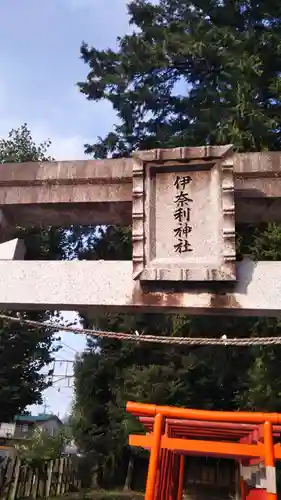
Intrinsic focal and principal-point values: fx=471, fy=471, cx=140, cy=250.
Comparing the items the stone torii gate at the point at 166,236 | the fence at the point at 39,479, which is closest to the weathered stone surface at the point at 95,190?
the stone torii gate at the point at 166,236

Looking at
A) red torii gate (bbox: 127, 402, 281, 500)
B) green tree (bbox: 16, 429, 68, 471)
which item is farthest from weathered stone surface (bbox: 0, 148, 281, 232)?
green tree (bbox: 16, 429, 68, 471)

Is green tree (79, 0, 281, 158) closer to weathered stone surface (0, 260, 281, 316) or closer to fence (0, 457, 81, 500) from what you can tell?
weathered stone surface (0, 260, 281, 316)

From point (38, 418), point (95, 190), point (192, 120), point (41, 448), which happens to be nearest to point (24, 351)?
point (41, 448)

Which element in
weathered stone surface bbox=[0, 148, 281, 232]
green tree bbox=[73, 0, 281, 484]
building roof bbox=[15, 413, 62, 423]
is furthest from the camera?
building roof bbox=[15, 413, 62, 423]

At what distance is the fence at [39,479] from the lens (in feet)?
38.3

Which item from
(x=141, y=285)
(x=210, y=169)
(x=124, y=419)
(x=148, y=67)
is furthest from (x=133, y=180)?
(x=124, y=419)

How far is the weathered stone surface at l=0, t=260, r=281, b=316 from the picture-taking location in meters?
4.10

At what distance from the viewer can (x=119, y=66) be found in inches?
564

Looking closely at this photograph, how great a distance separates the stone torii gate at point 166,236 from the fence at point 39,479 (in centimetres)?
909

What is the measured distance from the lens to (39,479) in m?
13.3

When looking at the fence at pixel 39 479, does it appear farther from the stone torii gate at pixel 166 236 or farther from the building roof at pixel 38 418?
the building roof at pixel 38 418

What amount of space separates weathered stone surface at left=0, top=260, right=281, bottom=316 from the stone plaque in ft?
0.54

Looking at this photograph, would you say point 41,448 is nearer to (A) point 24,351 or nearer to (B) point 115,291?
(A) point 24,351

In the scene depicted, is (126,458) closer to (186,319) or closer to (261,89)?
(186,319)
